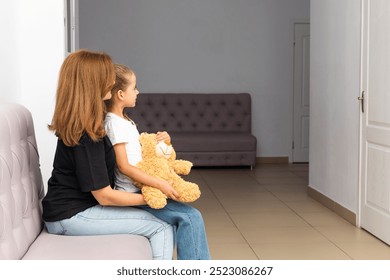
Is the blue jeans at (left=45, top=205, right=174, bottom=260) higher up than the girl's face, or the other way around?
the girl's face

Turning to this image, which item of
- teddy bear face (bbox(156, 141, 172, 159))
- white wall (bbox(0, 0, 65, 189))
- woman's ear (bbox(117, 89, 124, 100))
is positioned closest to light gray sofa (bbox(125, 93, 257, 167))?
white wall (bbox(0, 0, 65, 189))

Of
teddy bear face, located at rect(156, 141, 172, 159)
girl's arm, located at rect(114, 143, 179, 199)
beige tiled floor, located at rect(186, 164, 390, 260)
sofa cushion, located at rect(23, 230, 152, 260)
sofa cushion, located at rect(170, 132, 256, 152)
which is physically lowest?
beige tiled floor, located at rect(186, 164, 390, 260)

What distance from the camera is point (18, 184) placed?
266cm

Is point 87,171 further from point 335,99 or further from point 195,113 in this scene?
point 195,113

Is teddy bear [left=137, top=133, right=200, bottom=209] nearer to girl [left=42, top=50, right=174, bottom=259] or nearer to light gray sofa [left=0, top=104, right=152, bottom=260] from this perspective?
girl [left=42, top=50, right=174, bottom=259]

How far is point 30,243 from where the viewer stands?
2.73 meters

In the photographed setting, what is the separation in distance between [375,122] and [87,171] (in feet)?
10.2

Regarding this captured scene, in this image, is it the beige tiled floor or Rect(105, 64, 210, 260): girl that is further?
the beige tiled floor

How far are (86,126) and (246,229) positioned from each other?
2.99 meters

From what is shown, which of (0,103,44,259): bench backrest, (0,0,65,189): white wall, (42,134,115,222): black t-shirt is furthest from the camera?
(0,0,65,189): white wall

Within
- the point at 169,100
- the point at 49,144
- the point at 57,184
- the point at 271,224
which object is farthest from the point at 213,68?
the point at 57,184

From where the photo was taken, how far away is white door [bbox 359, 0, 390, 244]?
15.9ft

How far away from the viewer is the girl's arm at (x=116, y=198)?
2.69m

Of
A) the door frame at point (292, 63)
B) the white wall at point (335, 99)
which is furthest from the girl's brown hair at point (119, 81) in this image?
the door frame at point (292, 63)
